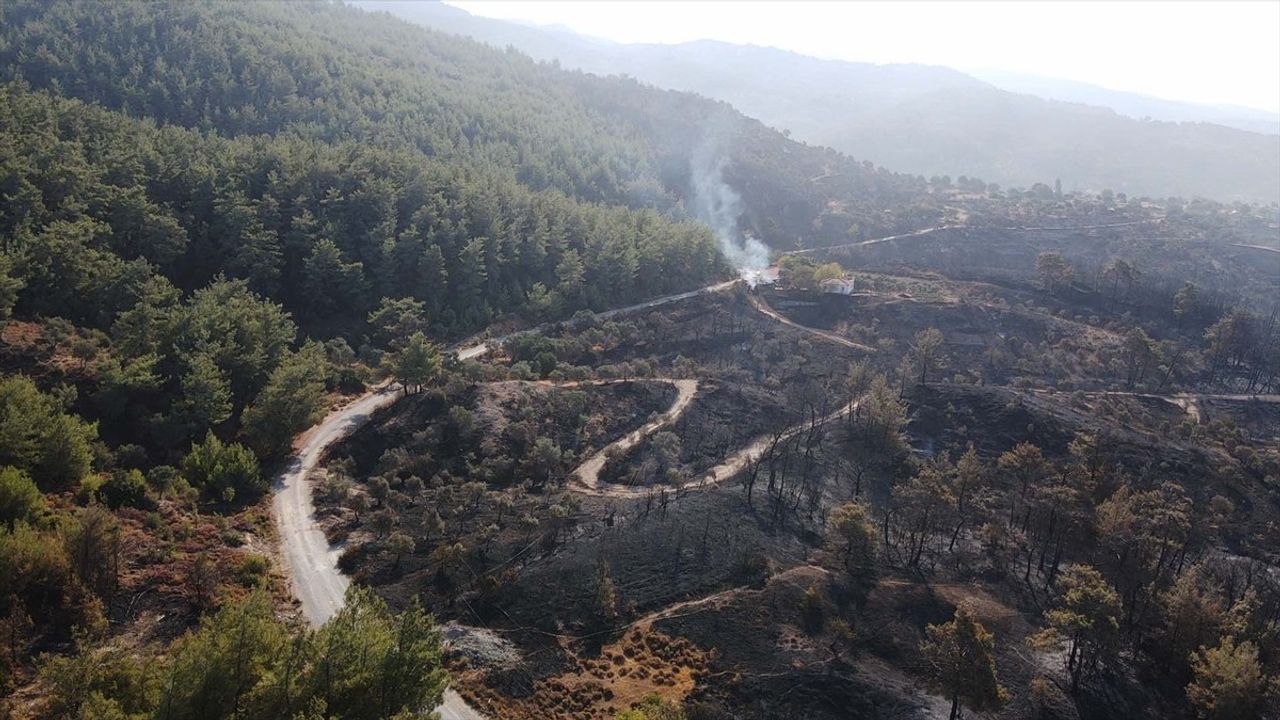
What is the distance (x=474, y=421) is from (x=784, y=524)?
25.1 meters

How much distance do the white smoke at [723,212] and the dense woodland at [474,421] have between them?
16.4 m

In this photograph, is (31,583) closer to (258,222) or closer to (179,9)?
(258,222)

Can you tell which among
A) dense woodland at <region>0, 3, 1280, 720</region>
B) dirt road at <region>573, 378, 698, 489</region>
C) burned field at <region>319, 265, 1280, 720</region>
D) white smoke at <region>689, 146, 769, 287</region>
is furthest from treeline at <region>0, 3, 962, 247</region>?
burned field at <region>319, 265, 1280, 720</region>

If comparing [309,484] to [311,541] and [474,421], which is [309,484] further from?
[474,421]

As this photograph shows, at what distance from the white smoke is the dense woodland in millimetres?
16364

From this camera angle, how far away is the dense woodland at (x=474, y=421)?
1237 inches

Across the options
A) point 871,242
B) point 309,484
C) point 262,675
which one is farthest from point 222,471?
point 871,242

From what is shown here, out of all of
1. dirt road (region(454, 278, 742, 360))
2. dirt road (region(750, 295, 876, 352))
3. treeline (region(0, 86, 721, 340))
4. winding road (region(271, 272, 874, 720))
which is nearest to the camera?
winding road (region(271, 272, 874, 720))

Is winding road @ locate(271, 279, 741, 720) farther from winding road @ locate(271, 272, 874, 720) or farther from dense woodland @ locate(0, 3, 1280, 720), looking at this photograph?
dense woodland @ locate(0, 3, 1280, 720)

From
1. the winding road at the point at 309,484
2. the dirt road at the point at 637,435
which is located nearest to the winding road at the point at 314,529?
the winding road at the point at 309,484

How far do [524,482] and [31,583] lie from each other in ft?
89.6

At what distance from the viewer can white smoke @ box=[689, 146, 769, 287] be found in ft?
421

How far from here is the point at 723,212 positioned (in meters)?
156

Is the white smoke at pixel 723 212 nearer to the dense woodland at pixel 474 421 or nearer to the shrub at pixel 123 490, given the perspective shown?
the dense woodland at pixel 474 421
